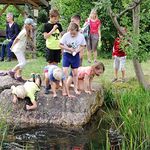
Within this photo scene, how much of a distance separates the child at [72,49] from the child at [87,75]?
0.20 meters

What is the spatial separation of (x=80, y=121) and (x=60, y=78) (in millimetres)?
841

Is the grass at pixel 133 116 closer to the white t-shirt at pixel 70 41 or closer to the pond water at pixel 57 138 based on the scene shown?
the pond water at pixel 57 138

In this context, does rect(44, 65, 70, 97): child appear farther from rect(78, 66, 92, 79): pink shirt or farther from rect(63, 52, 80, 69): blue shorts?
rect(78, 66, 92, 79): pink shirt

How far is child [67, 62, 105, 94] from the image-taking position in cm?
815

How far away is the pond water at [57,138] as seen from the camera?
6.23 meters

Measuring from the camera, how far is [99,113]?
836 cm

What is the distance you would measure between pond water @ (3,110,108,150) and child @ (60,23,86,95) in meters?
1.14

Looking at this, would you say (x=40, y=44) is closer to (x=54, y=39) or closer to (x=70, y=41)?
(x=54, y=39)

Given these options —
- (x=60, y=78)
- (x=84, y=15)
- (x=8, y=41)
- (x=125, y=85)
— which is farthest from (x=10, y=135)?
(x=84, y=15)

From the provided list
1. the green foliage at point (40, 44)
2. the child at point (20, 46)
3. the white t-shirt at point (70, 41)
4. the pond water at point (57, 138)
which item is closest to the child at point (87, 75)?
the white t-shirt at point (70, 41)

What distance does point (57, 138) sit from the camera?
6.75 m

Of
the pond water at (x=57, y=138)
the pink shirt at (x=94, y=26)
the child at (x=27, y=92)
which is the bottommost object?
the pond water at (x=57, y=138)

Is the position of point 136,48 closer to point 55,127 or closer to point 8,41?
point 55,127

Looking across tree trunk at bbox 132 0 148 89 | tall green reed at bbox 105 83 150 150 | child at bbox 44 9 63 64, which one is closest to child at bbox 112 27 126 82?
tree trunk at bbox 132 0 148 89
